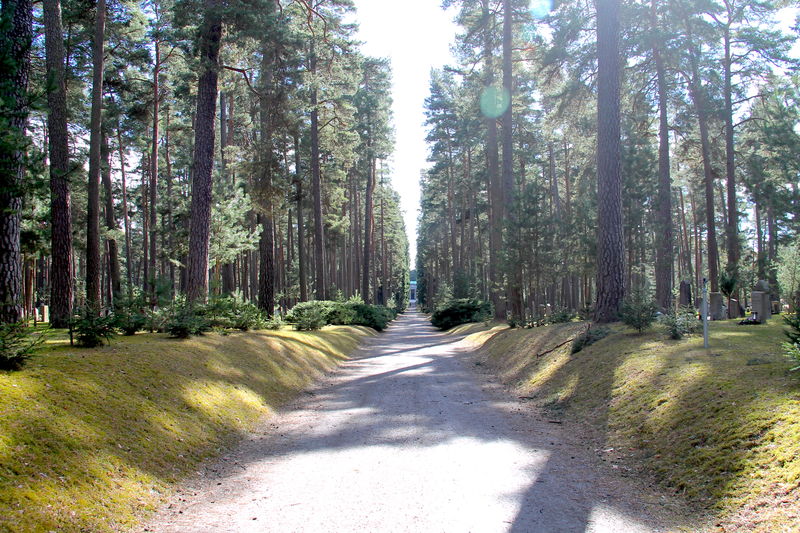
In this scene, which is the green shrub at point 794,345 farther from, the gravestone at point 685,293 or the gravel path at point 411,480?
the gravestone at point 685,293

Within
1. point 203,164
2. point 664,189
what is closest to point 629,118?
point 664,189

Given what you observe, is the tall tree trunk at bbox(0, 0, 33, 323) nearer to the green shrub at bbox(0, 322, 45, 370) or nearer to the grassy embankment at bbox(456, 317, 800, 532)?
the green shrub at bbox(0, 322, 45, 370)

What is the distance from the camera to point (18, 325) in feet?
18.5

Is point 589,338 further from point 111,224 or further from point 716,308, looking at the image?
point 111,224

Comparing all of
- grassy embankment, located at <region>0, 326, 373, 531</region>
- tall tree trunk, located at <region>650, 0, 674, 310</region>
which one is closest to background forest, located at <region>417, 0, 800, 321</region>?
tall tree trunk, located at <region>650, 0, 674, 310</region>

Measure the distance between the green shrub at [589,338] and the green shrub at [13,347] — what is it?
962cm

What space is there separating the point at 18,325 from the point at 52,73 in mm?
2846

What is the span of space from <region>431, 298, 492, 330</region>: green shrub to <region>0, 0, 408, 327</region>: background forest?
9.08m

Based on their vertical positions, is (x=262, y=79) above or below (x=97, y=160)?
above

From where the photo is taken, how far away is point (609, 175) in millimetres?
12523

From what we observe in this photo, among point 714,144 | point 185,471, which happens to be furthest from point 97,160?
→ point 714,144

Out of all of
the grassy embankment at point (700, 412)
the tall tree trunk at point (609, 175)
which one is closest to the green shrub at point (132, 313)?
the grassy embankment at point (700, 412)

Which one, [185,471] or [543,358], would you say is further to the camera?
[543,358]

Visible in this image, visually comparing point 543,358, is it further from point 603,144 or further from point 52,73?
point 52,73
